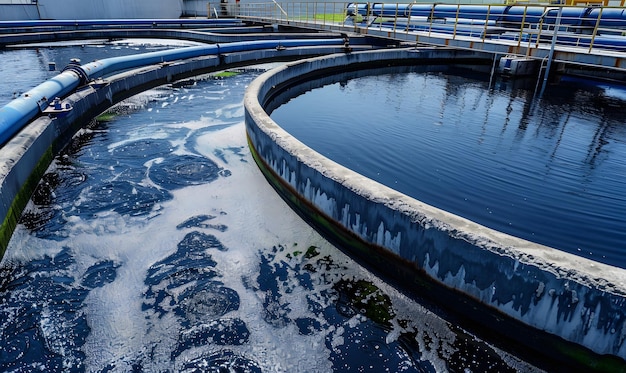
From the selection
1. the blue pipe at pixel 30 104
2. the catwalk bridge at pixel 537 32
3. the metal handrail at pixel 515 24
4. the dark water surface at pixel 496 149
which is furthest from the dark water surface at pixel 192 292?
the metal handrail at pixel 515 24

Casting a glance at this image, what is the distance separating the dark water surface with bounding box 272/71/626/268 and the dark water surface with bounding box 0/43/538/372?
1896 millimetres

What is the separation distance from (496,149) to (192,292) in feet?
19.1

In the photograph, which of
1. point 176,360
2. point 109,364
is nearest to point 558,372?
point 176,360

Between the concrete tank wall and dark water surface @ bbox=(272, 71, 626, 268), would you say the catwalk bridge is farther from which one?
the concrete tank wall

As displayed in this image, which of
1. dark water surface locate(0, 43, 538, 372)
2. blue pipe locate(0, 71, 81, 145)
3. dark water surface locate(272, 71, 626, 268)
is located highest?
blue pipe locate(0, 71, 81, 145)

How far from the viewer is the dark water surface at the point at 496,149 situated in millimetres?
4926

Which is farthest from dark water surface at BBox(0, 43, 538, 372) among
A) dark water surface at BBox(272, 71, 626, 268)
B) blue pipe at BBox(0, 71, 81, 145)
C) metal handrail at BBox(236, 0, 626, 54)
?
metal handrail at BBox(236, 0, 626, 54)

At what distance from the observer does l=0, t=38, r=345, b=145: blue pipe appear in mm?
5812

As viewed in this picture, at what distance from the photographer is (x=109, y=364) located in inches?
121

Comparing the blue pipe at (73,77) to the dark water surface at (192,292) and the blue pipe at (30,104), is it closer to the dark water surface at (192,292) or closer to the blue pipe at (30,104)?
the blue pipe at (30,104)

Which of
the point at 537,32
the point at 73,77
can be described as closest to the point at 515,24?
the point at 537,32

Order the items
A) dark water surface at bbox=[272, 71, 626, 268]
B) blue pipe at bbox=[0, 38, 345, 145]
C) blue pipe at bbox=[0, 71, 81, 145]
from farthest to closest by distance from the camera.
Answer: blue pipe at bbox=[0, 38, 345, 145]
blue pipe at bbox=[0, 71, 81, 145]
dark water surface at bbox=[272, 71, 626, 268]

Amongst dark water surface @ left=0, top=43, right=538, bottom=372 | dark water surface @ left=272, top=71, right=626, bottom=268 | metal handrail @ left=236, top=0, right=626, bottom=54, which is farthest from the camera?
metal handrail @ left=236, top=0, right=626, bottom=54

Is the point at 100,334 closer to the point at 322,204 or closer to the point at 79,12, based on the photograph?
the point at 322,204
